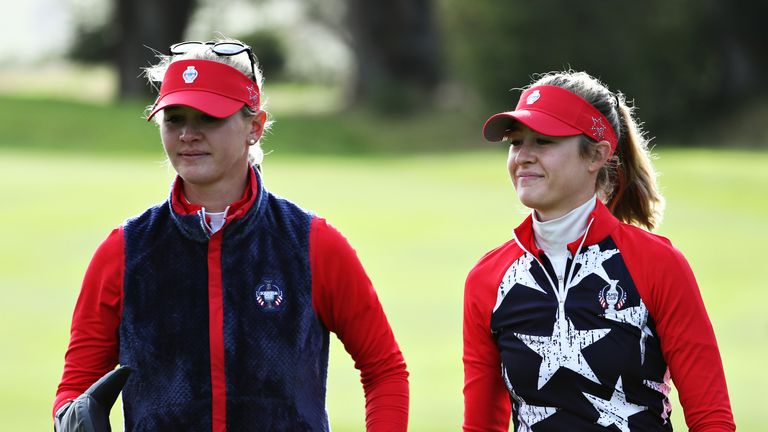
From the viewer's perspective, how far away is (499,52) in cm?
3139

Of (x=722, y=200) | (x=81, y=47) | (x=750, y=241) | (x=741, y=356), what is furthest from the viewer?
(x=81, y=47)

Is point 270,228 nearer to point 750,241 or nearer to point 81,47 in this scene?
point 750,241

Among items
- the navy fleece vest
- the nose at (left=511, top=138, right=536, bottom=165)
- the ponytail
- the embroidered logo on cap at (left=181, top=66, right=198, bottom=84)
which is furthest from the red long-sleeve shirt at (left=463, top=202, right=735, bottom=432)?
the embroidered logo on cap at (left=181, top=66, right=198, bottom=84)

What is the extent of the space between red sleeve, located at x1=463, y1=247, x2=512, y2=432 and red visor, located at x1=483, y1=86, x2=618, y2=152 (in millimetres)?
377

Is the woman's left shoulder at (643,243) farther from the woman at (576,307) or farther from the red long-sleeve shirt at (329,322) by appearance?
the red long-sleeve shirt at (329,322)

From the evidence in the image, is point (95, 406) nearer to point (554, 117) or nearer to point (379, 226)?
point (554, 117)

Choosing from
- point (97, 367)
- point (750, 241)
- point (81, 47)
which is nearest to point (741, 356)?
point (750, 241)

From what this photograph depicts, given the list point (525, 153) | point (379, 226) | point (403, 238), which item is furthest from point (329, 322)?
point (379, 226)

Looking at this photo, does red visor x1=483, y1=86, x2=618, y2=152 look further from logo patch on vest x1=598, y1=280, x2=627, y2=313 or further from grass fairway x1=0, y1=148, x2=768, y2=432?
grass fairway x1=0, y1=148, x2=768, y2=432

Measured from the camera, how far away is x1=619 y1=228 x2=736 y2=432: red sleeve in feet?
10.5

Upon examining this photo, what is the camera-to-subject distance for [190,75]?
3277mm

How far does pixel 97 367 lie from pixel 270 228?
54cm

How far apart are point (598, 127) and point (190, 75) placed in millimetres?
1077

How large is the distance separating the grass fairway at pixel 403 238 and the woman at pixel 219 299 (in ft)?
2.56
